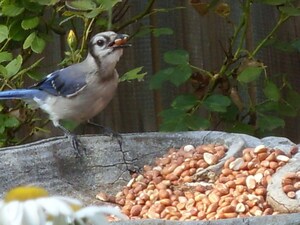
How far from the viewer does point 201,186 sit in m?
2.18

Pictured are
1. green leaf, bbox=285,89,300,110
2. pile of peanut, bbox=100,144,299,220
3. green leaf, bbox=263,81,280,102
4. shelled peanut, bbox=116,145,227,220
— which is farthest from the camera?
green leaf, bbox=285,89,300,110

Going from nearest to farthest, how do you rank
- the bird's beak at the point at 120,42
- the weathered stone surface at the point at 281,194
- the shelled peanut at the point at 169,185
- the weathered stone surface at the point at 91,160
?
the weathered stone surface at the point at 281,194 → the shelled peanut at the point at 169,185 → the weathered stone surface at the point at 91,160 → the bird's beak at the point at 120,42

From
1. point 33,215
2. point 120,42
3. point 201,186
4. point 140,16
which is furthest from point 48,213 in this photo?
point 140,16

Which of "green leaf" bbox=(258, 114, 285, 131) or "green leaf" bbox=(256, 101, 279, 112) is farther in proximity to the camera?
"green leaf" bbox=(256, 101, 279, 112)

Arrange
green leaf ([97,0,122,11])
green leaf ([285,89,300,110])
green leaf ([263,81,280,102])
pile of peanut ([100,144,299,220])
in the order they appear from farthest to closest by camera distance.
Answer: green leaf ([285,89,300,110]), green leaf ([263,81,280,102]), green leaf ([97,0,122,11]), pile of peanut ([100,144,299,220])

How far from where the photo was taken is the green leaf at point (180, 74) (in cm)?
328

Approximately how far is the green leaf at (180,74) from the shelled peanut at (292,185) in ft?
4.60

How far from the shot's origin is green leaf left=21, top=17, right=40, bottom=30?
10.7ft

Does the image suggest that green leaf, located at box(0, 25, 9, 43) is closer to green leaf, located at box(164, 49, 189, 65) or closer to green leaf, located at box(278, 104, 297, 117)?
green leaf, located at box(164, 49, 189, 65)

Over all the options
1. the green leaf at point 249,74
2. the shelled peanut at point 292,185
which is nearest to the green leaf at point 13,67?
the green leaf at point 249,74

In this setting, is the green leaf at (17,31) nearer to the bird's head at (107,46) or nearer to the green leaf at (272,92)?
the bird's head at (107,46)

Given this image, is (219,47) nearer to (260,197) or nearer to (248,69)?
(248,69)

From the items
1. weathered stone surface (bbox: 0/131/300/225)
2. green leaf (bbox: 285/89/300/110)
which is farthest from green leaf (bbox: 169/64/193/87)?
weathered stone surface (bbox: 0/131/300/225)

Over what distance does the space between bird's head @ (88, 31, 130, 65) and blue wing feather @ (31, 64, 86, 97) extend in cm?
8
